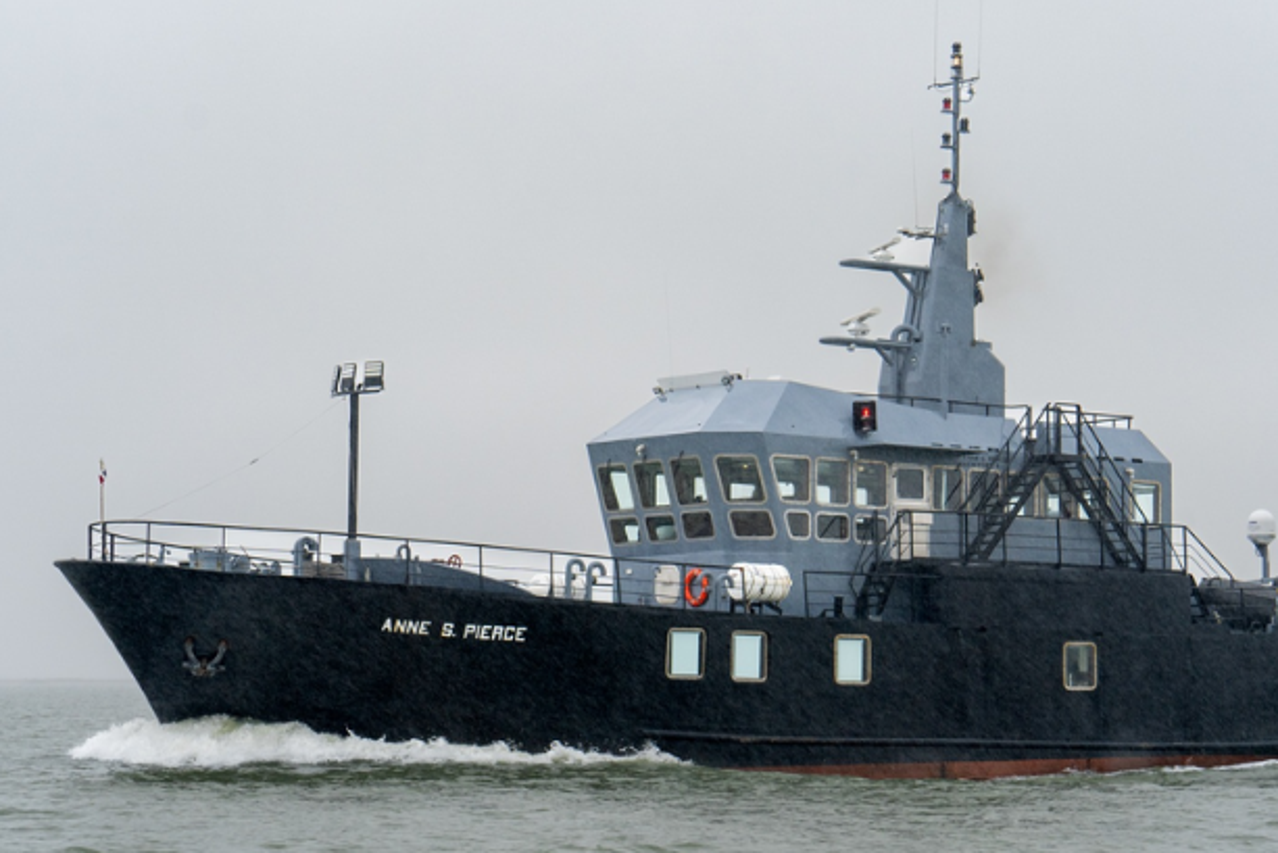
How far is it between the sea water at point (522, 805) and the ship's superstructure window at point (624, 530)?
4.77 metres

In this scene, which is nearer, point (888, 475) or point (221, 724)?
point (221, 724)

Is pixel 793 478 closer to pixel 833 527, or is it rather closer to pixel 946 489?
pixel 833 527

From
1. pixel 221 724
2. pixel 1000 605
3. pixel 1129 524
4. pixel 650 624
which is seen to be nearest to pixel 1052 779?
pixel 1000 605

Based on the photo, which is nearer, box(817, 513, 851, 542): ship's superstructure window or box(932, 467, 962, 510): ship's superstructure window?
box(817, 513, 851, 542): ship's superstructure window

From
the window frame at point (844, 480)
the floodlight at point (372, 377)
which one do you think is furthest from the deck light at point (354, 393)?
the window frame at point (844, 480)

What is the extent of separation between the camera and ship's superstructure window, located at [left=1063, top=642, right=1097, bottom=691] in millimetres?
26625

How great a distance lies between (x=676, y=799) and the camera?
2156 centimetres

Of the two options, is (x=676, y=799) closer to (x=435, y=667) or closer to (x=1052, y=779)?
(x=435, y=667)

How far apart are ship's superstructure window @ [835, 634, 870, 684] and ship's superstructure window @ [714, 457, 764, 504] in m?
2.48

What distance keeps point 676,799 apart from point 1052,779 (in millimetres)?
7137

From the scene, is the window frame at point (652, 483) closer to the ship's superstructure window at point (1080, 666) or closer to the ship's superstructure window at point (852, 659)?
the ship's superstructure window at point (852, 659)

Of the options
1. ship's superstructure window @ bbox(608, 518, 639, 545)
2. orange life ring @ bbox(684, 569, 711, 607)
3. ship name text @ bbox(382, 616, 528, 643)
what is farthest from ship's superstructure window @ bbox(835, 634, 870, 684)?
ship name text @ bbox(382, 616, 528, 643)

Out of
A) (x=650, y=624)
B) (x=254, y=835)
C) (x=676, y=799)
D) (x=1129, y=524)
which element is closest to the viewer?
(x=254, y=835)

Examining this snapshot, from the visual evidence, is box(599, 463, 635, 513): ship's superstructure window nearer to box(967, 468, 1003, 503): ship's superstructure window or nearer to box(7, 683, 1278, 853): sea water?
box(7, 683, 1278, 853): sea water
